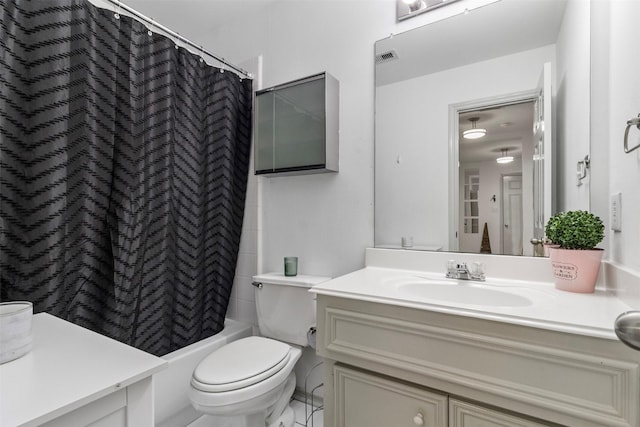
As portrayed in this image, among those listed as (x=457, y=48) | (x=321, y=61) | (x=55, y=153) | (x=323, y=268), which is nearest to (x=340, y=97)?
(x=321, y=61)

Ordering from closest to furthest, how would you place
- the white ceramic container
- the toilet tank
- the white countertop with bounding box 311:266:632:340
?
the white ceramic container → the white countertop with bounding box 311:266:632:340 → the toilet tank

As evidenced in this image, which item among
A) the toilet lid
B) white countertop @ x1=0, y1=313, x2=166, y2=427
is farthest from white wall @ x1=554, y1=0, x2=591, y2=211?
white countertop @ x1=0, y1=313, x2=166, y2=427

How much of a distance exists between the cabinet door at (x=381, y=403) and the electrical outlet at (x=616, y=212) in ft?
2.41

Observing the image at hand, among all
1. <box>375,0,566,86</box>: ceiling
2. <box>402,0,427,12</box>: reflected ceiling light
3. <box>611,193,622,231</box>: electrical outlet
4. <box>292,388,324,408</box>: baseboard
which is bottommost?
<box>292,388,324,408</box>: baseboard

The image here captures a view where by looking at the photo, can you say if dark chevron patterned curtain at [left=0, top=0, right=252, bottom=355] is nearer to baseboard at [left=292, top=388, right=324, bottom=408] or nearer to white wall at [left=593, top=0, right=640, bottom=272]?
baseboard at [left=292, top=388, right=324, bottom=408]

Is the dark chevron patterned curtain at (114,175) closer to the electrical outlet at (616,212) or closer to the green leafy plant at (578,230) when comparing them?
the green leafy plant at (578,230)

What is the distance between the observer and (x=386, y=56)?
1.51 metres

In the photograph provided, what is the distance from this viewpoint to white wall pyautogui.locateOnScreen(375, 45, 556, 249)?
4.35 ft

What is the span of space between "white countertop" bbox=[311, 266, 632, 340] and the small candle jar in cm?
49

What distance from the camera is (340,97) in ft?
5.39

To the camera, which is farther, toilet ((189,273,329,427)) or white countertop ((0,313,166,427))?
toilet ((189,273,329,427))

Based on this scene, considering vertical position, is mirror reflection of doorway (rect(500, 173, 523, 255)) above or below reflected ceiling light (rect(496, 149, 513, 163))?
below

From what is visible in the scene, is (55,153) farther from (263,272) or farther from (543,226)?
(543,226)

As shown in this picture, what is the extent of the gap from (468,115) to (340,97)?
65 cm
